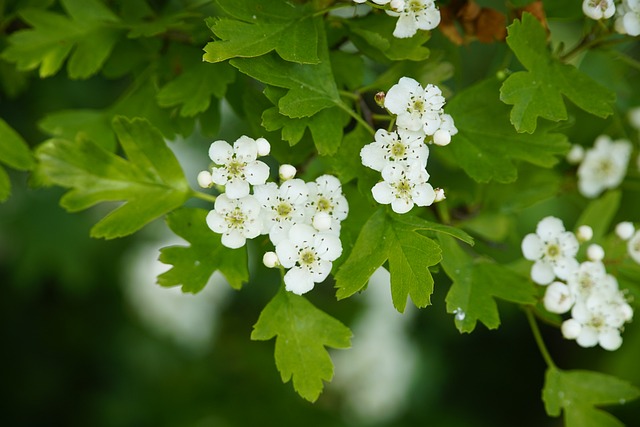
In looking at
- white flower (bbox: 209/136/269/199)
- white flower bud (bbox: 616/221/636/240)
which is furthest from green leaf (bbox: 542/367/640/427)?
white flower (bbox: 209/136/269/199)

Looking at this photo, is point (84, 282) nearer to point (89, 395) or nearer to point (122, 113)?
point (89, 395)

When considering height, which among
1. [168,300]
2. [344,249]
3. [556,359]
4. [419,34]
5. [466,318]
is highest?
[419,34]

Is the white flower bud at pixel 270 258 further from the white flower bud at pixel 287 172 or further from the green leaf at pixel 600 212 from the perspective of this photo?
the green leaf at pixel 600 212

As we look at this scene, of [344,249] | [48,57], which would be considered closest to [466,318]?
[344,249]

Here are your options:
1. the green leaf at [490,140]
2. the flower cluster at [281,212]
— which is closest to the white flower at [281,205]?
the flower cluster at [281,212]

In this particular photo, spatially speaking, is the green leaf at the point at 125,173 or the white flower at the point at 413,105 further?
the green leaf at the point at 125,173

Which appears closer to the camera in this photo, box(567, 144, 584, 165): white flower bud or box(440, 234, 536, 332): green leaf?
box(440, 234, 536, 332): green leaf

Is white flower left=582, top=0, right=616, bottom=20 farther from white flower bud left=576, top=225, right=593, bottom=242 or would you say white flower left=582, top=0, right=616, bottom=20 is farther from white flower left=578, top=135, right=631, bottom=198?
white flower left=578, top=135, right=631, bottom=198
